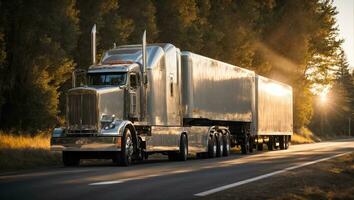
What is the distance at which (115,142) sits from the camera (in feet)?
77.3

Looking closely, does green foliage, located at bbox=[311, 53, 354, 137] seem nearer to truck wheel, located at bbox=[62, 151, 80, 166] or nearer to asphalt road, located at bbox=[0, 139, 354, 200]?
truck wheel, located at bbox=[62, 151, 80, 166]

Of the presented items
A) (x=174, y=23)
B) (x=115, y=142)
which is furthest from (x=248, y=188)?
(x=174, y=23)

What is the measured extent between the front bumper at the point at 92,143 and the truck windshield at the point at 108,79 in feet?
8.29

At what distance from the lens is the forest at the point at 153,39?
1202 inches

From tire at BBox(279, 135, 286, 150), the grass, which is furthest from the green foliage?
the grass

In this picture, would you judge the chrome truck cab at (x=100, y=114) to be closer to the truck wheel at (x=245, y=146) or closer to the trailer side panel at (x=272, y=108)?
the truck wheel at (x=245, y=146)

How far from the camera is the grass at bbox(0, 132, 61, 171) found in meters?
24.2

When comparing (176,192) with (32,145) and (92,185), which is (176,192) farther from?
(32,145)

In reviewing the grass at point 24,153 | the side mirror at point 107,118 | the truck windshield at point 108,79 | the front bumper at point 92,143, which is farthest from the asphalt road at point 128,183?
the truck windshield at point 108,79

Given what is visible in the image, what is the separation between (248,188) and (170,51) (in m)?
13.9

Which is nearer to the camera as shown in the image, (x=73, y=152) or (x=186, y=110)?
(x=73, y=152)

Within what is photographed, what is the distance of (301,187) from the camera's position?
15766 millimetres

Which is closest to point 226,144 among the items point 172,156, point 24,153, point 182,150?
point 172,156

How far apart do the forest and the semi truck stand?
440 centimetres
